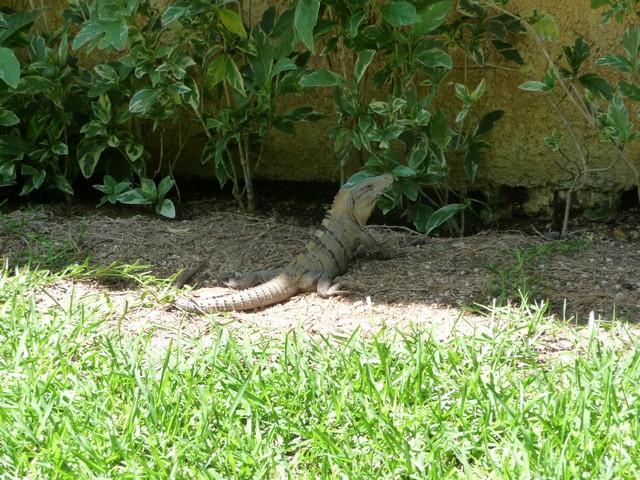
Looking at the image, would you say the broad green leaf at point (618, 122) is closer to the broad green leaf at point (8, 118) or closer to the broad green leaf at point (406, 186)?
the broad green leaf at point (406, 186)

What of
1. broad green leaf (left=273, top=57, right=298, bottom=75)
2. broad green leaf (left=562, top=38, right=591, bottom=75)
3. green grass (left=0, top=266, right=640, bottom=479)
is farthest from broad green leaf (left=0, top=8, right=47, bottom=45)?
broad green leaf (left=562, top=38, right=591, bottom=75)

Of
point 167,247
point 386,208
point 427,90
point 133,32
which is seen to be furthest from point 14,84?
point 427,90

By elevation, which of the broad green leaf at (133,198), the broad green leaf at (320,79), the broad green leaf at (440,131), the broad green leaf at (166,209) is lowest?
the broad green leaf at (166,209)

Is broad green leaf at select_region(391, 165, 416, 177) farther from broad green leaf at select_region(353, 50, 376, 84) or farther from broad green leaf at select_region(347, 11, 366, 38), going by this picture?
broad green leaf at select_region(347, 11, 366, 38)

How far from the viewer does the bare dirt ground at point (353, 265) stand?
3.82m

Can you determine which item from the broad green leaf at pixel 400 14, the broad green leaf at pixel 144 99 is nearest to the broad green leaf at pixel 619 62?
the broad green leaf at pixel 400 14

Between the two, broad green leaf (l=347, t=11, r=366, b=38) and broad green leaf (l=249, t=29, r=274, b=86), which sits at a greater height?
broad green leaf (l=347, t=11, r=366, b=38)

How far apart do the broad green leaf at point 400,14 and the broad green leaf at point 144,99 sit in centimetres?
142

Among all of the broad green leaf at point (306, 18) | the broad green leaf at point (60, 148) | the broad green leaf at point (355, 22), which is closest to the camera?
the broad green leaf at point (306, 18)

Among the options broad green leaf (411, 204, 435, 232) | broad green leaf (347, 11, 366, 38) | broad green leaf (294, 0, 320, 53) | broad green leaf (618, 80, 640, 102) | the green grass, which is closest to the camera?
the green grass

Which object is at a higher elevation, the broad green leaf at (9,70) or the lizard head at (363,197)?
the broad green leaf at (9,70)

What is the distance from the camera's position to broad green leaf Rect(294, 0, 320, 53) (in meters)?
3.99

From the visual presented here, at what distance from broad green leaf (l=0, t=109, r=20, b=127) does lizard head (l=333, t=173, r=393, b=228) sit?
6.76ft

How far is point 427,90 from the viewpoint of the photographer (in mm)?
5340
